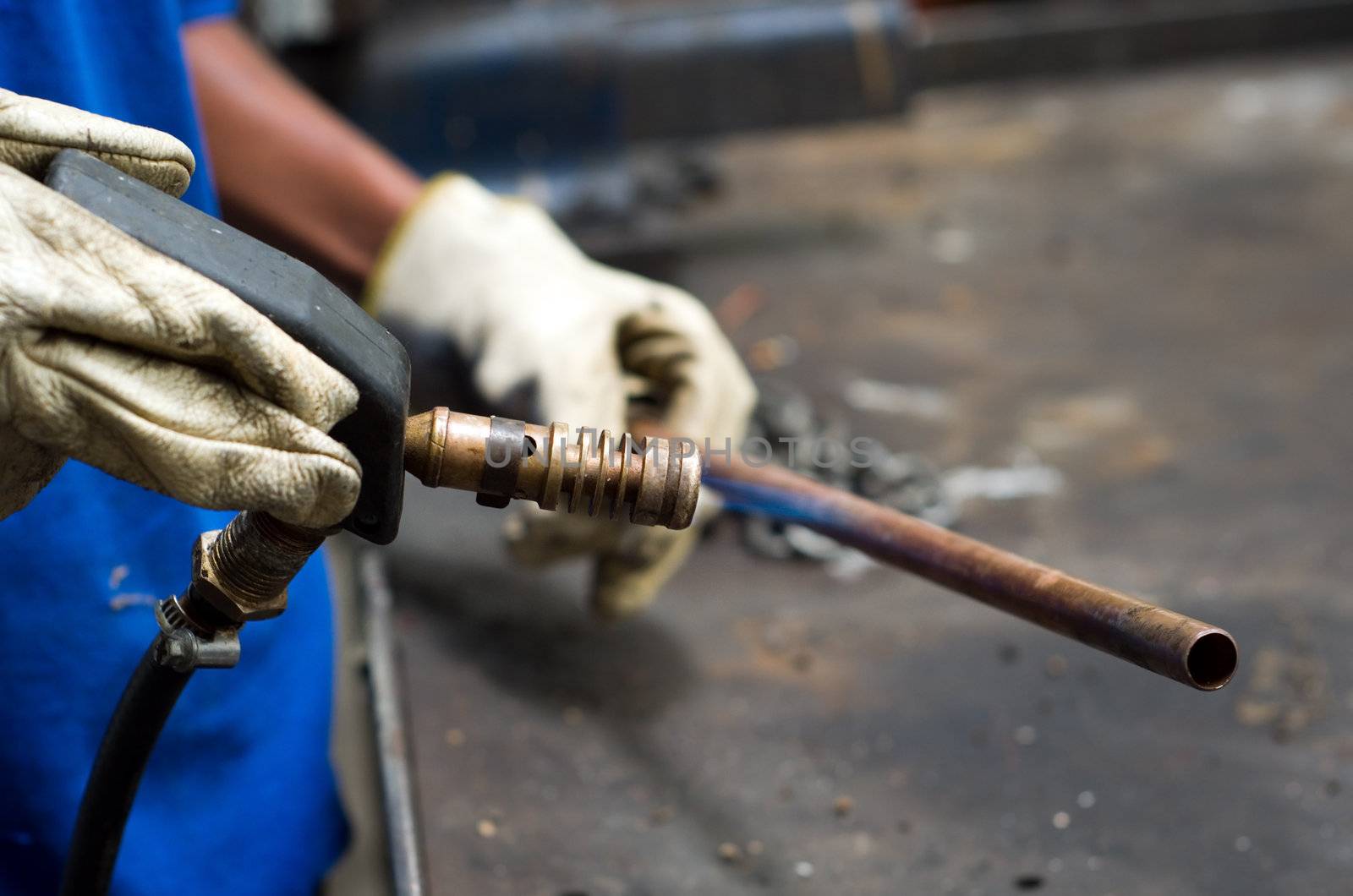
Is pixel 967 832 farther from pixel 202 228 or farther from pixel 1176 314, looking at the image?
pixel 1176 314

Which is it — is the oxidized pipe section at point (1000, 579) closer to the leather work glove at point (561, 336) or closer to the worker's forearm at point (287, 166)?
the leather work glove at point (561, 336)

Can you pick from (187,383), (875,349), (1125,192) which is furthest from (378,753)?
(1125,192)

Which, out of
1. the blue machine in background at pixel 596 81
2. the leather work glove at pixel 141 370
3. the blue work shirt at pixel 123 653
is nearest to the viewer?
the leather work glove at pixel 141 370

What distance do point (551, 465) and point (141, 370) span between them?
234mm

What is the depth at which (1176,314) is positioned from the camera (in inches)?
85.9

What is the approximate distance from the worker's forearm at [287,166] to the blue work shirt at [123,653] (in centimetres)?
26

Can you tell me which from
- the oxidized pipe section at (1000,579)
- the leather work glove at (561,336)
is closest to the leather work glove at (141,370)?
the oxidized pipe section at (1000,579)

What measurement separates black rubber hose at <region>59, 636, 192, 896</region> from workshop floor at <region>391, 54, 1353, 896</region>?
356 millimetres

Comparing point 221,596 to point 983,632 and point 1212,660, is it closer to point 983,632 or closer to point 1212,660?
point 1212,660

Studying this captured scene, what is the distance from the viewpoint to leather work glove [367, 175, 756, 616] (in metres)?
1.24

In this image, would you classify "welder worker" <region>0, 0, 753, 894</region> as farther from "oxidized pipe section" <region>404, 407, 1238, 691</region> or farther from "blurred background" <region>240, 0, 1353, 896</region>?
"blurred background" <region>240, 0, 1353, 896</region>

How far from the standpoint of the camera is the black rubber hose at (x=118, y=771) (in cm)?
79

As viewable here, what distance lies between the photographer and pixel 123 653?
1005 mm

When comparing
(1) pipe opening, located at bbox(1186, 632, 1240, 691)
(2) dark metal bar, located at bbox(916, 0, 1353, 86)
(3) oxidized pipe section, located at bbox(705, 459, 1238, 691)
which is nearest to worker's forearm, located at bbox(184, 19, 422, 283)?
(3) oxidized pipe section, located at bbox(705, 459, 1238, 691)
